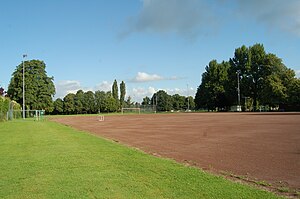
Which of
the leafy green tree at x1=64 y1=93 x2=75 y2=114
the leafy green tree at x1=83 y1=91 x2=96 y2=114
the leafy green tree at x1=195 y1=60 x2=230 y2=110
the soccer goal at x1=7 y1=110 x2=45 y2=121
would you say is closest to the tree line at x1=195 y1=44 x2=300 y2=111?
the leafy green tree at x1=195 y1=60 x2=230 y2=110

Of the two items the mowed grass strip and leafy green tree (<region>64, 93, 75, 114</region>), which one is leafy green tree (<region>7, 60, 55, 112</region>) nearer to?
leafy green tree (<region>64, 93, 75, 114</region>)

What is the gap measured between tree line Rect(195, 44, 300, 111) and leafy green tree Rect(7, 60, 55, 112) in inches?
1983

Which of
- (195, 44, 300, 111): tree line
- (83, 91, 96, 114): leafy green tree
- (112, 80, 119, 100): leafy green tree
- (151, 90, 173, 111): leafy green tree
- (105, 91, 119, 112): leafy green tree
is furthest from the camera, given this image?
(151, 90, 173, 111): leafy green tree

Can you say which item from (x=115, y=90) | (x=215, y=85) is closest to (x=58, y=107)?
(x=115, y=90)

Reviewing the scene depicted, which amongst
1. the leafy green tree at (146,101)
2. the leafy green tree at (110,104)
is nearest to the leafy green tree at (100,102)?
the leafy green tree at (110,104)

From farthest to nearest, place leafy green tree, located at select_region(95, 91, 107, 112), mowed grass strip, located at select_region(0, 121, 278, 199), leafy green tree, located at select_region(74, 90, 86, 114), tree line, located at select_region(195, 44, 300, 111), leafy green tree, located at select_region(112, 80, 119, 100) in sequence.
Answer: leafy green tree, located at select_region(112, 80, 119, 100)
leafy green tree, located at select_region(95, 91, 107, 112)
leafy green tree, located at select_region(74, 90, 86, 114)
tree line, located at select_region(195, 44, 300, 111)
mowed grass strip, located at select_region(0, 121, 278, 199)

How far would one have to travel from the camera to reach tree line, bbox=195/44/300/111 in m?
74.6

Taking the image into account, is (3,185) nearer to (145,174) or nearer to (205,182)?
(145,174)

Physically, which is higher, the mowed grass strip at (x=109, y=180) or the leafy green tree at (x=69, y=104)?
the leafy green tree at (x=69, y=104)

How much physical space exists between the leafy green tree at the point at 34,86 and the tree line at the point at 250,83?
165 ft

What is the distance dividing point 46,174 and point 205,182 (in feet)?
13.2

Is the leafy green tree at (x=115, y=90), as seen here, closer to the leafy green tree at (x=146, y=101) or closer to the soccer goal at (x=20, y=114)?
the leafy green tree at (x=146, y=101)

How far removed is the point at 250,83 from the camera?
288ft

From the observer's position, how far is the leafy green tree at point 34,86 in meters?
72.9
